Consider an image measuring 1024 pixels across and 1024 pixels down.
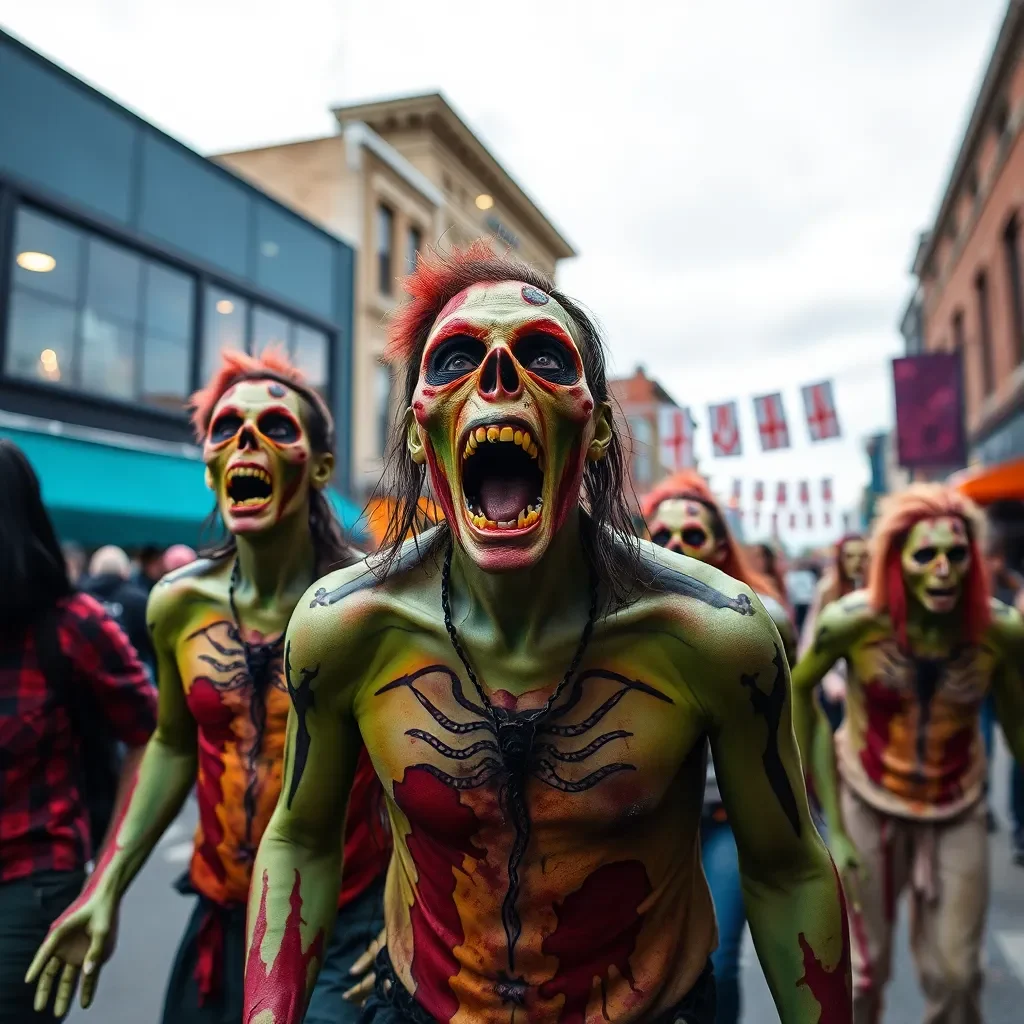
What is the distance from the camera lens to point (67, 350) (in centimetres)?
1245

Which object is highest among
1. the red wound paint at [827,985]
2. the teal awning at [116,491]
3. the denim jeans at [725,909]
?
the teal awning at [116,491]

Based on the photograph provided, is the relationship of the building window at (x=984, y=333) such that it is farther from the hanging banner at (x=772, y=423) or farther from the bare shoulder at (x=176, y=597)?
the bare shoulder at (x=176, y=597)

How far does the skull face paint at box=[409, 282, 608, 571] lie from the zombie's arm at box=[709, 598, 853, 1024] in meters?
0.39

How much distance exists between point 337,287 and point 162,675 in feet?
56.2

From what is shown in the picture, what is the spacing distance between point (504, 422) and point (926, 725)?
2.65m

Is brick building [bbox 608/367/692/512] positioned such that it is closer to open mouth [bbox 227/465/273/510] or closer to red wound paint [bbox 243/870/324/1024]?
open mouth [bbox 227/465/273/510]

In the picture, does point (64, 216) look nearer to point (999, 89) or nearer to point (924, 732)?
point (924, 732)

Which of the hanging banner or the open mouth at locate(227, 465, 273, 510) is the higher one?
the hanging banner

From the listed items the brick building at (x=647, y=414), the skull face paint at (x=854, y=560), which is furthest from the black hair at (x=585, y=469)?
the brick building at (x=647, y=414)

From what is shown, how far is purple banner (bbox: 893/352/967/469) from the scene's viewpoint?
15.6 metres

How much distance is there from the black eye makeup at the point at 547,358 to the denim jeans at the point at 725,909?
1935 millimetres

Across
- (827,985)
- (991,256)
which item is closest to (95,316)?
(827,985)

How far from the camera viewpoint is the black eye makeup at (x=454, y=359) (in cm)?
148

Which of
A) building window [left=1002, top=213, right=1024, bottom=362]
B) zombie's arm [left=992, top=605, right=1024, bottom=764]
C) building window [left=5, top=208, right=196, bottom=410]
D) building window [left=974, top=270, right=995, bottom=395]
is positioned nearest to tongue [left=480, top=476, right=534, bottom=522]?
zombie's arm [left=992, top=605, right=1024, bottom=764]
